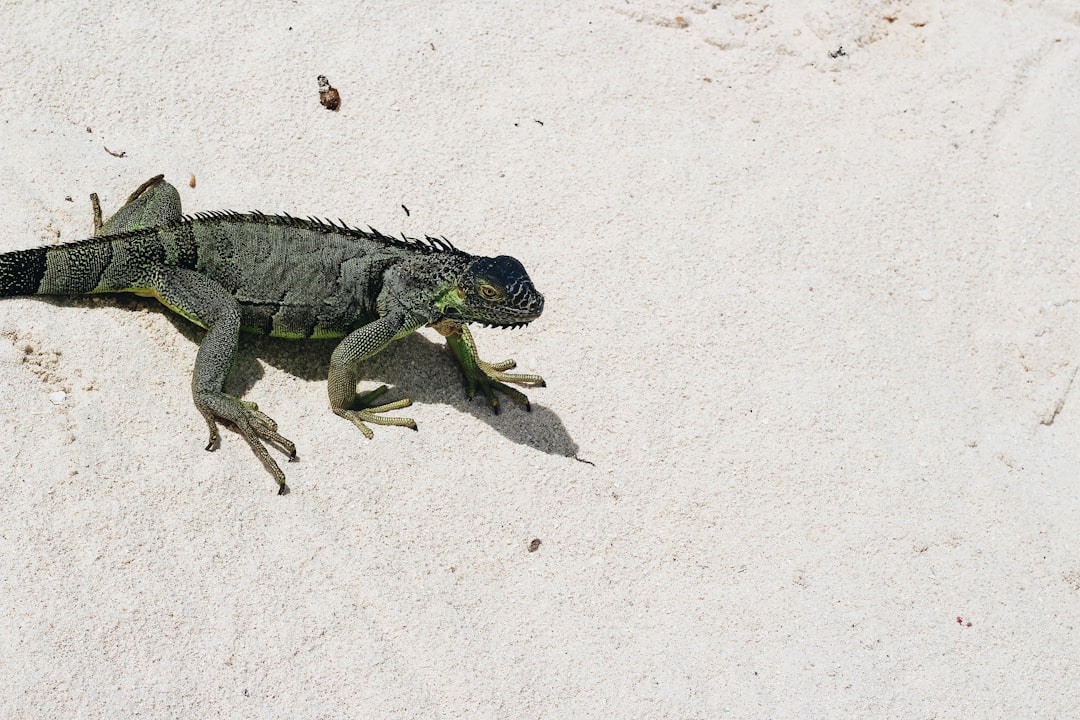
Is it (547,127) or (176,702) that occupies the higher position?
(547,127)

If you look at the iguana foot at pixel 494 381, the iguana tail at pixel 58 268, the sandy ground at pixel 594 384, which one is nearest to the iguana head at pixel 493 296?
the iguana foot at pixel 494 381

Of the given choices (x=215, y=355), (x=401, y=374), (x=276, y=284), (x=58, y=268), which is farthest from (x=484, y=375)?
(x=58, y=268)

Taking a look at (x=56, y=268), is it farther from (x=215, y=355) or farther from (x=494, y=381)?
(x=494, y=381)

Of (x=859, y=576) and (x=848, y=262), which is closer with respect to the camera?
(x=859, y=576)

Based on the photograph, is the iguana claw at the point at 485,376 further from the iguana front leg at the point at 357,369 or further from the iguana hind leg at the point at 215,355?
the iguana hind leg at the point at 215,355

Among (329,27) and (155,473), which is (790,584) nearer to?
(155,473)

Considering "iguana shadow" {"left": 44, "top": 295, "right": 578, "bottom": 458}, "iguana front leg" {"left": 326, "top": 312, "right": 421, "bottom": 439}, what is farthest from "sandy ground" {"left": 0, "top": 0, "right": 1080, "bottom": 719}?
"iguana front leg" {"left": 326, "top": 312, "right": 421, "bottom": 439}

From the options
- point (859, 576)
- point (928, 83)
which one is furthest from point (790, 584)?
point (928, 83)
